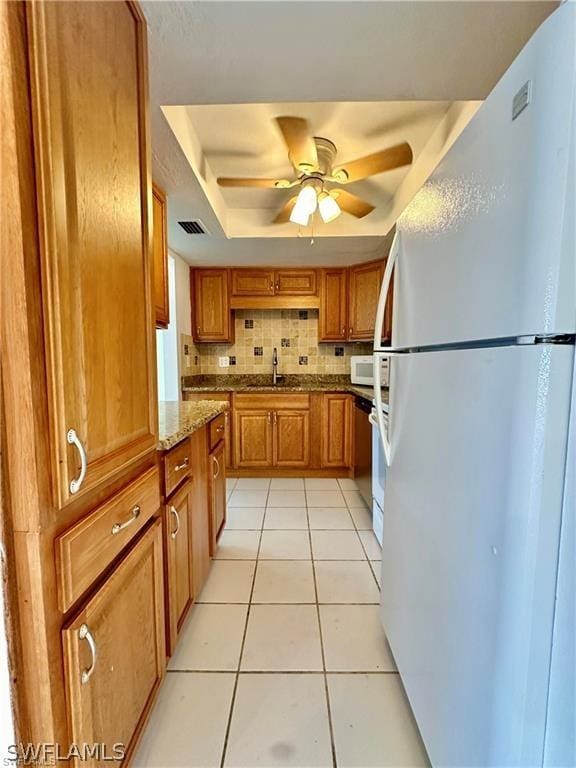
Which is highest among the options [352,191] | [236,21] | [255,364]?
[352,191]

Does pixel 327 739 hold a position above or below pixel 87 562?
below

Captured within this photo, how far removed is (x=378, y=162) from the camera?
191 centimetres

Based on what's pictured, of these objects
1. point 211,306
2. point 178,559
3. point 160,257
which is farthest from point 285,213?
point 178,559

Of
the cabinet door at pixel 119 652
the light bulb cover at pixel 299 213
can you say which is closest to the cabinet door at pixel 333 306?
the light bulb cover at pixel 299 213

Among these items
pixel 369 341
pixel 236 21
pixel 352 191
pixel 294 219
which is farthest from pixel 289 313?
pixel 236 21

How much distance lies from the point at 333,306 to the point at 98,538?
130 inches

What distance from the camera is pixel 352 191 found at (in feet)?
8.50

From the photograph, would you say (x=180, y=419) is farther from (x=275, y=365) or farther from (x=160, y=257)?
(x=275, y=365)

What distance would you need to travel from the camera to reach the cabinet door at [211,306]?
3684 millimetres

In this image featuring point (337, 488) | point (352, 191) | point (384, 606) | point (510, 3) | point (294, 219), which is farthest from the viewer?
point (337, 488)

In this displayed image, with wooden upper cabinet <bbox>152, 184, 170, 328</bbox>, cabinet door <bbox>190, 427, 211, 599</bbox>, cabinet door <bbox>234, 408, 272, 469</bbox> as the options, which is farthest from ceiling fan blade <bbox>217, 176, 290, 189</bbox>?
cabinet door <bbox>234, 408, 272, 469</bbox>

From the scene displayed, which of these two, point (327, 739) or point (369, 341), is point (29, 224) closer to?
point (327, 739)

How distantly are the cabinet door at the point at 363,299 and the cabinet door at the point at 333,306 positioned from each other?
0.22 feet

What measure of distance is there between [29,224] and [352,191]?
8.11ft
